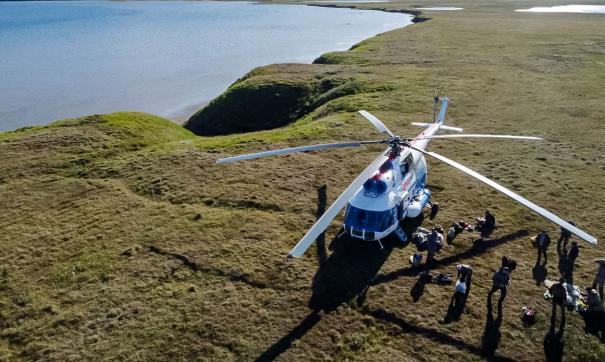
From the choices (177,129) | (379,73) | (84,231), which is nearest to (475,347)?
(84,231)

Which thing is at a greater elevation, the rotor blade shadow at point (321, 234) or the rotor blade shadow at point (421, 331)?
the rotor blade shadow at point (321, 234)

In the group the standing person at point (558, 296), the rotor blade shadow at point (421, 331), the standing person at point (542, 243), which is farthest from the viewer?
A: the standing person at point (542, 243)

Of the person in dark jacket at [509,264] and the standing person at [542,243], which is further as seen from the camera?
the standing person at [542,243]

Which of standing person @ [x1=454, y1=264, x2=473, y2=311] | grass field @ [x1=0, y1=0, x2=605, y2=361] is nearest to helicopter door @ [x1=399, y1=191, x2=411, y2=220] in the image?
grass field @ [x1=0, y1=0, x2=605, y2=361]

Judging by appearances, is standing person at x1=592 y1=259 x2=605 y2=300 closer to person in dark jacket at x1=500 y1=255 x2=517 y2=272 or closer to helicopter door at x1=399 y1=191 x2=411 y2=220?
person in dark jacket at x1=500 y1=255 x2=517 y2=272

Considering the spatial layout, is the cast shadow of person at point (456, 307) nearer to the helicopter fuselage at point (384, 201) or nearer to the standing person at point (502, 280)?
the standing person at point (502, 280)

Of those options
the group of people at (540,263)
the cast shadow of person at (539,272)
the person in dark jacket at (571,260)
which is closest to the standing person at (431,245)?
the group of people at (540,263)

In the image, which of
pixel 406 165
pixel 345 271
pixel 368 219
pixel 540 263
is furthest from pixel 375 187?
pixel 540 263
